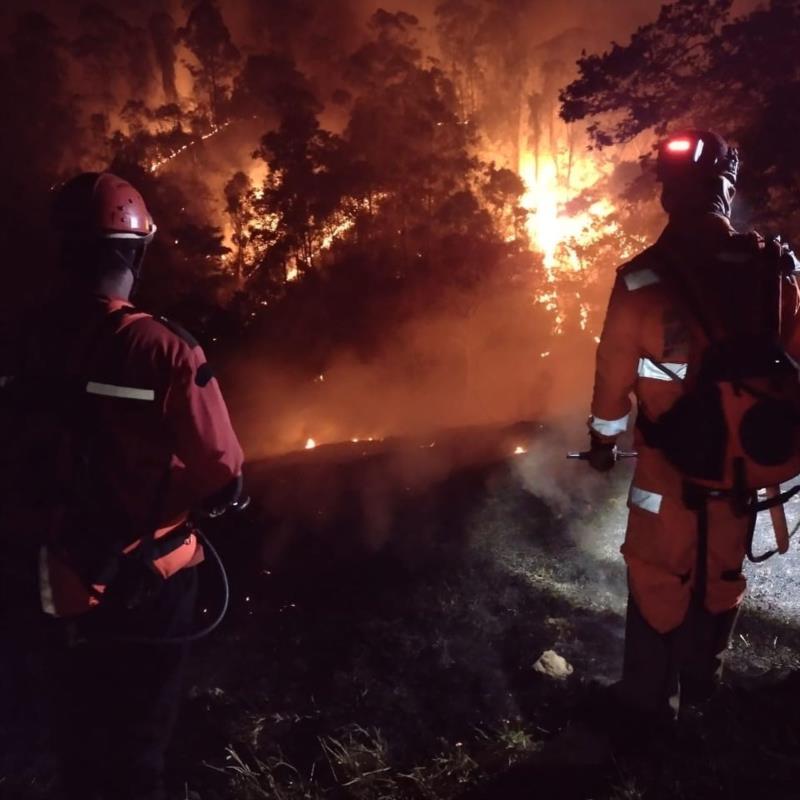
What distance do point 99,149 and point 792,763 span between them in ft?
134

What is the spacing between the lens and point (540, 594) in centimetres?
523

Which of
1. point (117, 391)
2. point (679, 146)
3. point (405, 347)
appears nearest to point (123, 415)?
point (117, 391)

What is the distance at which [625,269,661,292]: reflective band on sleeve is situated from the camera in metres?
2.79

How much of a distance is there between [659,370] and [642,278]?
1.32 ft

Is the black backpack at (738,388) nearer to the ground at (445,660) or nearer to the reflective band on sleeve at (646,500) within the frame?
the reflective band on sleeve at (646,500)

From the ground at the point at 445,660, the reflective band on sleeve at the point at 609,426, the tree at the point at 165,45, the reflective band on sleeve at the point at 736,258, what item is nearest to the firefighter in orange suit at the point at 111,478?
the ground at the point at 445,660

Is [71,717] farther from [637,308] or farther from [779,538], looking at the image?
[779,538]

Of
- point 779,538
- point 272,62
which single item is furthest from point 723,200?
point 272,62

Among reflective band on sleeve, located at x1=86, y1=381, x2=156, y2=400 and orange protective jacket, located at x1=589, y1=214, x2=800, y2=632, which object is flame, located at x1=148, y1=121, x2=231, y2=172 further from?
orange protective jacket, located at x1=589, y1=214, x2=800, y2=632

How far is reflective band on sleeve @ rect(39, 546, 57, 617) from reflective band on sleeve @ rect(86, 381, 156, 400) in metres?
0.63

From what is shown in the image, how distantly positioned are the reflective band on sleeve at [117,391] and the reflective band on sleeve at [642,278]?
2034mm

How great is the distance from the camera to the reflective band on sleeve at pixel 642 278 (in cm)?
279

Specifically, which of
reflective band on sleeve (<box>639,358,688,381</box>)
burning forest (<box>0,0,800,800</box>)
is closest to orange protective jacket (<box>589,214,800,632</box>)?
reflective band on sleeve (<box>639,358,688,381</box>)

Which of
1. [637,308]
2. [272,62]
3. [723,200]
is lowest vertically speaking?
[637,308]
